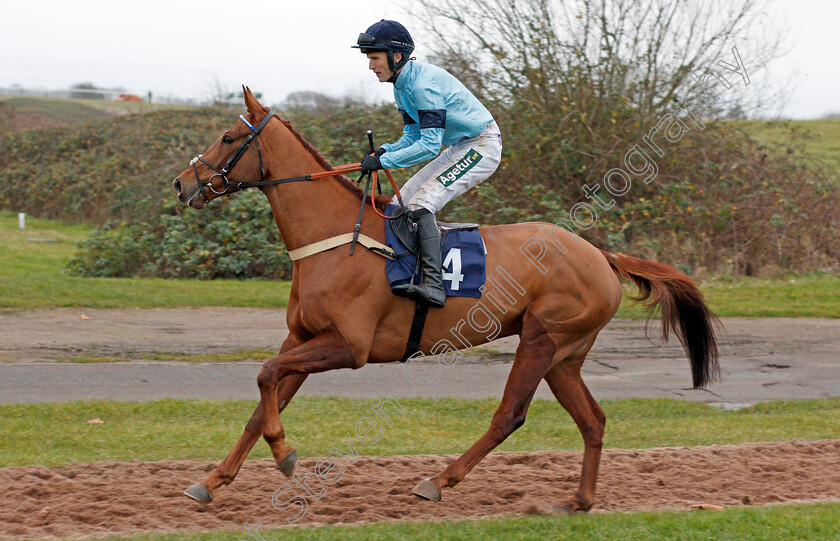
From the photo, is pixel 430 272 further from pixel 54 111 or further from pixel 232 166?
pixel 54 111

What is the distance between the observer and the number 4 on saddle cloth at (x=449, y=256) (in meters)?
5.30

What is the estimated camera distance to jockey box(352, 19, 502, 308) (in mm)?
5258

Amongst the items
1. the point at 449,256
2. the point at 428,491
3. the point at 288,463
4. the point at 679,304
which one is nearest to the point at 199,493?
the point at 288,463

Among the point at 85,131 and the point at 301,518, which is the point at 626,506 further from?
the point at 85,131

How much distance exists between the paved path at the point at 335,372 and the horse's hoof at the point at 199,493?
3133 mm

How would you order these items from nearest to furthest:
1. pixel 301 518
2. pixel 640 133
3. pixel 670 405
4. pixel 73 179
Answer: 1. pixel 301 518
2. pixel 670 405
3. pixel 640 133
4. pixel 73 179

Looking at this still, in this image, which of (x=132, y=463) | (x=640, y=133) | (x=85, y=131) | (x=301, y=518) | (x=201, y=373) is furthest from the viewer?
(x=85, y=131)

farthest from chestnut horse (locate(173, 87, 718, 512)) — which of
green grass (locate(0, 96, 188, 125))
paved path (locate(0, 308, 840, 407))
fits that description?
green grass (locate(0, 96, 188, 125))

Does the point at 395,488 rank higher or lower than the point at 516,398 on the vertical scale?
lower

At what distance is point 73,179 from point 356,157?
11.1 metres

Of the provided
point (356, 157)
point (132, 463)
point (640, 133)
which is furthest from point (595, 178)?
point (132, 463)

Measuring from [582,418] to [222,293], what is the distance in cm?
882

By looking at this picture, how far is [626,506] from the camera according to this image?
544 cm

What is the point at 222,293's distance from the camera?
1334 cm
